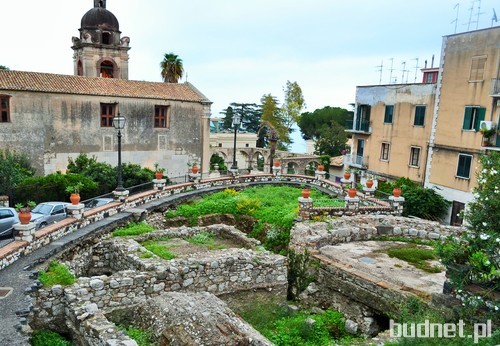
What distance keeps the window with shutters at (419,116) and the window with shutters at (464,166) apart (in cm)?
422

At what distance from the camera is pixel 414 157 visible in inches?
1228

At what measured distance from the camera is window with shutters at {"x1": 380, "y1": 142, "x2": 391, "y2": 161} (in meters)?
33.7

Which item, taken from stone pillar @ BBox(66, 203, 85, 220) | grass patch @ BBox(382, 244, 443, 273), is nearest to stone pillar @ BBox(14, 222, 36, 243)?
stone pillar @ BBox(66, 203, 85, 220)

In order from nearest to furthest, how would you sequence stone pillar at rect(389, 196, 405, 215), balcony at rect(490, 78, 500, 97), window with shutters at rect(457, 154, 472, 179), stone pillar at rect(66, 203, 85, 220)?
stone pillar at rect(66, 203, 85, 220) → stone pillar at rect(389, 196, 405, 215) → balcony at rect(490, 78, 500, 97) → window with shutters at rect(457, 154, 472, 179)

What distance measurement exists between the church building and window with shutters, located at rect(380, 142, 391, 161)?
1572 centimetres

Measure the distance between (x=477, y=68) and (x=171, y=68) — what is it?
3177 cm

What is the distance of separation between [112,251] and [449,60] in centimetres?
2562

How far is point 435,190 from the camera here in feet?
94.4

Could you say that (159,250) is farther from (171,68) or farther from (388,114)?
(171,68)

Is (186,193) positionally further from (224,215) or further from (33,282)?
(33,282)

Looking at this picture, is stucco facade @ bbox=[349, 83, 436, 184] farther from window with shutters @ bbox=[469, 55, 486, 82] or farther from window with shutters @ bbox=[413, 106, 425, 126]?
window with shutters @ bbox=[469, 55, 486, 82]

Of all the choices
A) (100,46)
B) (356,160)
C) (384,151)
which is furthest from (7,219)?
(356,160)

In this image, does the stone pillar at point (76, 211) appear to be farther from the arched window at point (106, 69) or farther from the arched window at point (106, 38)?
the arched window at point (106, 38)

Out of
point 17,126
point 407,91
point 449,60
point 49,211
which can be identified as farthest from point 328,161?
point 49,211
